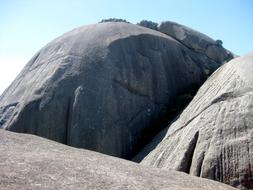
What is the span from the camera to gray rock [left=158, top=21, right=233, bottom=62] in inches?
1217

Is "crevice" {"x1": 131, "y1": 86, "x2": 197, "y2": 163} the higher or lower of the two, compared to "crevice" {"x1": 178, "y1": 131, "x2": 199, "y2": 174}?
lower

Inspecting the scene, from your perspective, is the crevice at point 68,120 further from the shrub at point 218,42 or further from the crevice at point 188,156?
the shrub at point 218,42

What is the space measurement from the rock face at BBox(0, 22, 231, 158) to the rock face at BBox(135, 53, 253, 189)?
2.74 m

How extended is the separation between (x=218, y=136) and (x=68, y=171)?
6791 millimetres

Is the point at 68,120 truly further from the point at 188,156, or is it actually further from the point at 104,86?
the point at 188,156

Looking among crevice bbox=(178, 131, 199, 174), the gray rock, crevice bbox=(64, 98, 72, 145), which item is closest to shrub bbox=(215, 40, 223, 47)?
the gray rock

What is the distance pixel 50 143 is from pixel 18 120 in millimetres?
8721

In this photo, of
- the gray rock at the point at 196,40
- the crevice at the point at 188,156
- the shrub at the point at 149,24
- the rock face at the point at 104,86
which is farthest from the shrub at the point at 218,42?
the crevice at the point at 188,156

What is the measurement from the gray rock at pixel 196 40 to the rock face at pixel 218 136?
8.17m

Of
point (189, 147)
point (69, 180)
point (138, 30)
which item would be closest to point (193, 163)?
point (189, 147)

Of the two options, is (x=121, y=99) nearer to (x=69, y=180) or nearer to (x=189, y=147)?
(x=189, y=147)

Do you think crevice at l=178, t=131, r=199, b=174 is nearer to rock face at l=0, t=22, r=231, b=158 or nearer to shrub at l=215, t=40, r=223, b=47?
rock face at l=0, t=22, r=231, b=158


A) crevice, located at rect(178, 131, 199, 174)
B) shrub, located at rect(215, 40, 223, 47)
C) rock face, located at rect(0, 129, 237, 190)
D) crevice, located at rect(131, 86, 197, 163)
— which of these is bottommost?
crevice, located at rect(131, 86, 197, 163)

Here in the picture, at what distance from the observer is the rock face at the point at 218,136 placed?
16.8 meters
